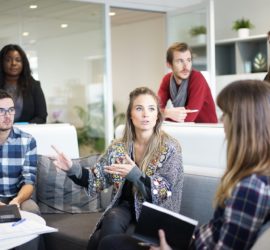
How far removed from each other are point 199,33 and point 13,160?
398cm

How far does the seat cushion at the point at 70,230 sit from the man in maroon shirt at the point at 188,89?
35.2 inches

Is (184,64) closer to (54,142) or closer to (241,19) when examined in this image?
(54,142)

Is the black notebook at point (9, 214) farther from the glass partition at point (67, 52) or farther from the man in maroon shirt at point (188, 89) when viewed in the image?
the glass partition at point (67, 52)

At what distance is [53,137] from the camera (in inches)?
128

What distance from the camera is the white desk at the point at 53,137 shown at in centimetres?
318

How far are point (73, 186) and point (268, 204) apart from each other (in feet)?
6.17

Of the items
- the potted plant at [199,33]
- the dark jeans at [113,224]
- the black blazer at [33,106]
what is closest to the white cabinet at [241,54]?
the potted plant at [199,33]

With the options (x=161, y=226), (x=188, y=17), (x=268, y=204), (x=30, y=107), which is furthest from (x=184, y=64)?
(x=188, y=17)

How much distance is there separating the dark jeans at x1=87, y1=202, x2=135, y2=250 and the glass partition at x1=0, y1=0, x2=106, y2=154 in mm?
3185

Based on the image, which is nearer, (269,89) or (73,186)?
(269,89)

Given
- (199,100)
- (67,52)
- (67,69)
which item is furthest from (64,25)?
(199,100)

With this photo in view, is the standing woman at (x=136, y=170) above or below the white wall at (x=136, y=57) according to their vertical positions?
below

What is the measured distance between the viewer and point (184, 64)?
126 inches

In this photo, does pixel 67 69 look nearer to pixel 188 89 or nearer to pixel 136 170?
pixel 188 89
